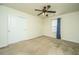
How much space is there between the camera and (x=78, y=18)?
2.20 meters

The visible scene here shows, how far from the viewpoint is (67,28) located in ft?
8.37

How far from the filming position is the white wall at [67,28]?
238 centimetres

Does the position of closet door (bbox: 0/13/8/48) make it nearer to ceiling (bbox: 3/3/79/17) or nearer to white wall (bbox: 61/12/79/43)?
ceiling (bbox: 3/3/79/17)

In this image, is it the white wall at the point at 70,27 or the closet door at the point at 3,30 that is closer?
the closet door at the point at 3,30

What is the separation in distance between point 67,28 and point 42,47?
93 cm

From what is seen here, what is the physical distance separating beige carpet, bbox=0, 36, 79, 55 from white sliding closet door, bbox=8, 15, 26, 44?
0.16 meters

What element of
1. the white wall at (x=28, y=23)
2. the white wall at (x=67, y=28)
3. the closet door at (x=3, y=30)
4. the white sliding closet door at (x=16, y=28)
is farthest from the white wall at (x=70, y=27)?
the closet door at (x=3, y=30)

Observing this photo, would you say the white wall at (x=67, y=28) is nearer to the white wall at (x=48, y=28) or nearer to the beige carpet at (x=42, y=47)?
the white wall at (x=48, y=28)

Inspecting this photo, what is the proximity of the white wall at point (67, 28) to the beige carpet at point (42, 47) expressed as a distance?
0.16 meters

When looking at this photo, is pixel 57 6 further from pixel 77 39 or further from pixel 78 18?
pixel 77 39

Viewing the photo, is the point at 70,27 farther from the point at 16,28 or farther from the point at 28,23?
the point at 16,28
